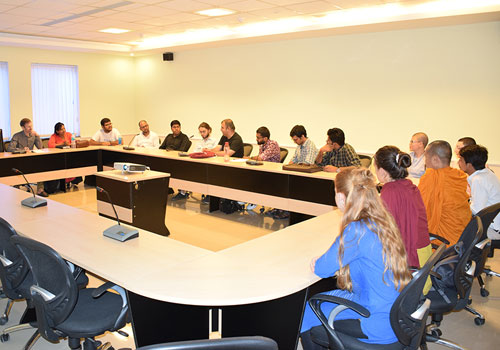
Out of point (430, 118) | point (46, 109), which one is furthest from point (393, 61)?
point (46, 109)

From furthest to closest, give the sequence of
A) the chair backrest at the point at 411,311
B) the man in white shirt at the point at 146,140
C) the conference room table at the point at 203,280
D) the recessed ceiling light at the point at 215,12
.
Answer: the man in white shirt at the point at 146,140 → the recessed ceiling light at the point at 215,12 → the conference room table at the point at 203,280 → the chair backrest at the point at 411,311

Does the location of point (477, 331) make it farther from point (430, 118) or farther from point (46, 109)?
point (46, 109)

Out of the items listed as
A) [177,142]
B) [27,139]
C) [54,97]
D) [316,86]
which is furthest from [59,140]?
[316,86]

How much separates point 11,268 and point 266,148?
401 cm

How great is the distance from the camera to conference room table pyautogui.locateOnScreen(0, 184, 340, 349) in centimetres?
197

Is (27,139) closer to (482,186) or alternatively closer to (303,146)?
(303,146)

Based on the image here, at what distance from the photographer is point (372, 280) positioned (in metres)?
1.89

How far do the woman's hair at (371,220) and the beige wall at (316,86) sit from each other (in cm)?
485

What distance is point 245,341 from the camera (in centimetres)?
106

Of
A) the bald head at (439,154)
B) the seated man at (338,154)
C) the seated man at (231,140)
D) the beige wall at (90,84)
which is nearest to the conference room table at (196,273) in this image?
the bald head at (439,154)

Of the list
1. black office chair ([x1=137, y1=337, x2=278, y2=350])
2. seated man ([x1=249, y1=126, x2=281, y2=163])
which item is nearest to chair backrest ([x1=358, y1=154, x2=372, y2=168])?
seated man ([x1=249, y1=126, x2=281, y2=163])

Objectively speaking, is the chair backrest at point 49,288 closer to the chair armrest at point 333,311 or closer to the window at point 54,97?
the chair armrest at point 333,311

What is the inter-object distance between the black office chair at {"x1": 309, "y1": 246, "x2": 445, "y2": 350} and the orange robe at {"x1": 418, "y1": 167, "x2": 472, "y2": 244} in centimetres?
112

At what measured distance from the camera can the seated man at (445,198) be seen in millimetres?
3039
